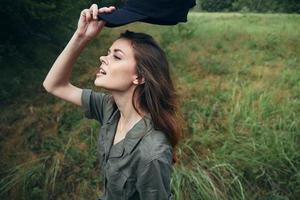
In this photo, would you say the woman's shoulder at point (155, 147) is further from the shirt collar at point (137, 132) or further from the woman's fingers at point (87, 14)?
the woman's fingers at point (87, 14)

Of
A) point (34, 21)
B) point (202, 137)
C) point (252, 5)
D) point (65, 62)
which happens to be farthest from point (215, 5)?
point (65, 62)

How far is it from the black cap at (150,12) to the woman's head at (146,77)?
0.41 ft

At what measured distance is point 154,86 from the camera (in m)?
2.25

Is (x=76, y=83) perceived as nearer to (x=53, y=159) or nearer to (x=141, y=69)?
(x=53, y=159)

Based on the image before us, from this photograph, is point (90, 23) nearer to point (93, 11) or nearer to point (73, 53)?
point (93, 11)

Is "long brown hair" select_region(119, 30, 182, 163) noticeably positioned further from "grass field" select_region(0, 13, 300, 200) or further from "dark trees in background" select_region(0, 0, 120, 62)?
"dark trees in background" select_region(0, 0, 120, 62)

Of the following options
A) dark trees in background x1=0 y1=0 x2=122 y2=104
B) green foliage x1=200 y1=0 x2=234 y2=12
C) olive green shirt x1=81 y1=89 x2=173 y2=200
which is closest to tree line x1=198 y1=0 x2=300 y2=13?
green foliage x1=200 y1=0 x2=234 y2=12

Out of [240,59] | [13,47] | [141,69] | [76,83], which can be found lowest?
[240,59]

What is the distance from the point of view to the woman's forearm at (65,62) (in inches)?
94.3

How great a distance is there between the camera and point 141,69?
7.29 feet

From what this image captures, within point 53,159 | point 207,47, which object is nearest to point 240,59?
point 207,47

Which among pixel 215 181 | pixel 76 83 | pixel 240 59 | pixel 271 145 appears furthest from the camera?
pixel 240 59

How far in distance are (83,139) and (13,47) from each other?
1.25 meters

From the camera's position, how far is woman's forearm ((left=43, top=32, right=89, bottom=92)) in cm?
240
